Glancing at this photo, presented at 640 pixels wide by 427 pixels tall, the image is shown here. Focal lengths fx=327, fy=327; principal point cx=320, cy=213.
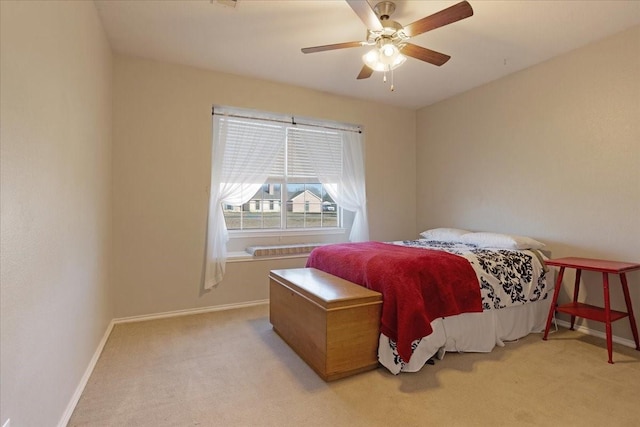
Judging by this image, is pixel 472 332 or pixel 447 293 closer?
pixel 447 293

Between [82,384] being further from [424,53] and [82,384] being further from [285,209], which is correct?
[424,53]

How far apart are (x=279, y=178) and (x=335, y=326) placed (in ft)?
7.79

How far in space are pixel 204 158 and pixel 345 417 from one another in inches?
110

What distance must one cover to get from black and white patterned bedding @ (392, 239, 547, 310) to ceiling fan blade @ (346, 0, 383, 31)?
1.81m

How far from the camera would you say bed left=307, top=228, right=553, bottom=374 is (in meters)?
2.12

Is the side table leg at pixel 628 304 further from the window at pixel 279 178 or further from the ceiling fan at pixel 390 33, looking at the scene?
the window at pixel 279 178

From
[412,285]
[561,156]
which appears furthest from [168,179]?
[561,156]

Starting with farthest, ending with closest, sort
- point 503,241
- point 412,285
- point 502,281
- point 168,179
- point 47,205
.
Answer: point 168,179 → point 503,241 → point 502,281 → point 412,285 → point 47,205

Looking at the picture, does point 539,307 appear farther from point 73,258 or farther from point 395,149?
point 73,258

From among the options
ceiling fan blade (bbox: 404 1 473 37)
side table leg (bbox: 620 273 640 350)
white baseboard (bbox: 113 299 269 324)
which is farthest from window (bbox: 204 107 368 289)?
side table leg (bbox: 620 273 640 350)

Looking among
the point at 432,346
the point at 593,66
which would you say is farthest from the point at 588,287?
the point at 593,66

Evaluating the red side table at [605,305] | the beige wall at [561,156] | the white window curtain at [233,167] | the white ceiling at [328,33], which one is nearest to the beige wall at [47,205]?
the white ceiling at [328,33]

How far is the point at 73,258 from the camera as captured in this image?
6.14ft

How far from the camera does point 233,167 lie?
3637 mm
